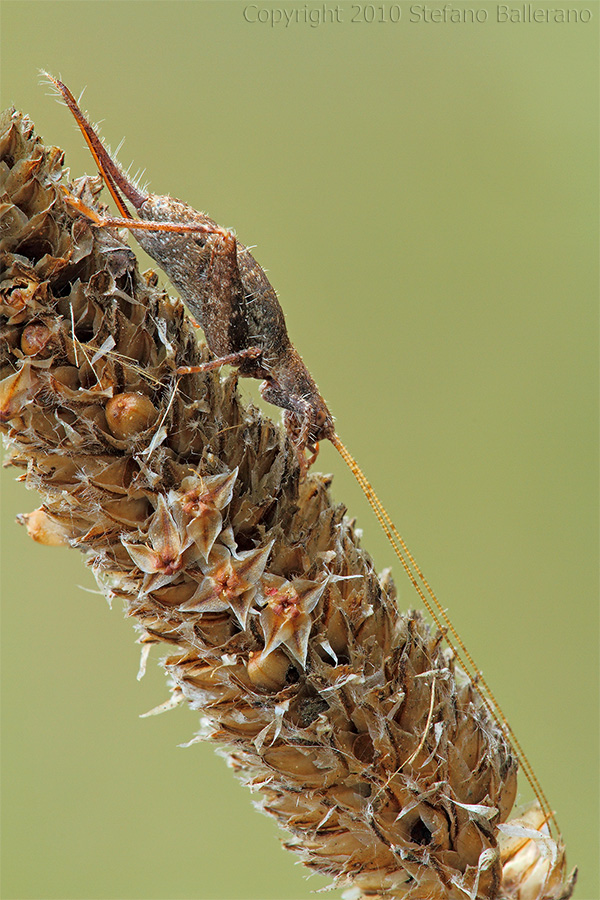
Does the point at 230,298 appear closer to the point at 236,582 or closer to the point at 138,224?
the point at 138,224

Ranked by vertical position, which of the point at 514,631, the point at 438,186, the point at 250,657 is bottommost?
the point at 514,631

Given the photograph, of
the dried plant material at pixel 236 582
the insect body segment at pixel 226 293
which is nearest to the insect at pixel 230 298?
the insect body segment at pixel 226 293

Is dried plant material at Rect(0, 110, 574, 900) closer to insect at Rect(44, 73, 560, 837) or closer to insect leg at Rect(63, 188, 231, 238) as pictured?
insect leg at Rect(63, 188, 231, 238)

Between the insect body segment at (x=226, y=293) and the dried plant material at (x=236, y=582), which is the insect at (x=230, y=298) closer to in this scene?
the insect body segment at (x=226, y=293)

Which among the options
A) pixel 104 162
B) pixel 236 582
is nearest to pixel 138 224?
pixel 104 162

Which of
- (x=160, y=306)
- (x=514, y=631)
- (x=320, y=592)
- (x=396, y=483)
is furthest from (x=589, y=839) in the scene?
(x=160, y=306)

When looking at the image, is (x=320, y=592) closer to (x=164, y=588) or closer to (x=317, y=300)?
(x=164, y=588)

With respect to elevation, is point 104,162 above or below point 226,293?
above
